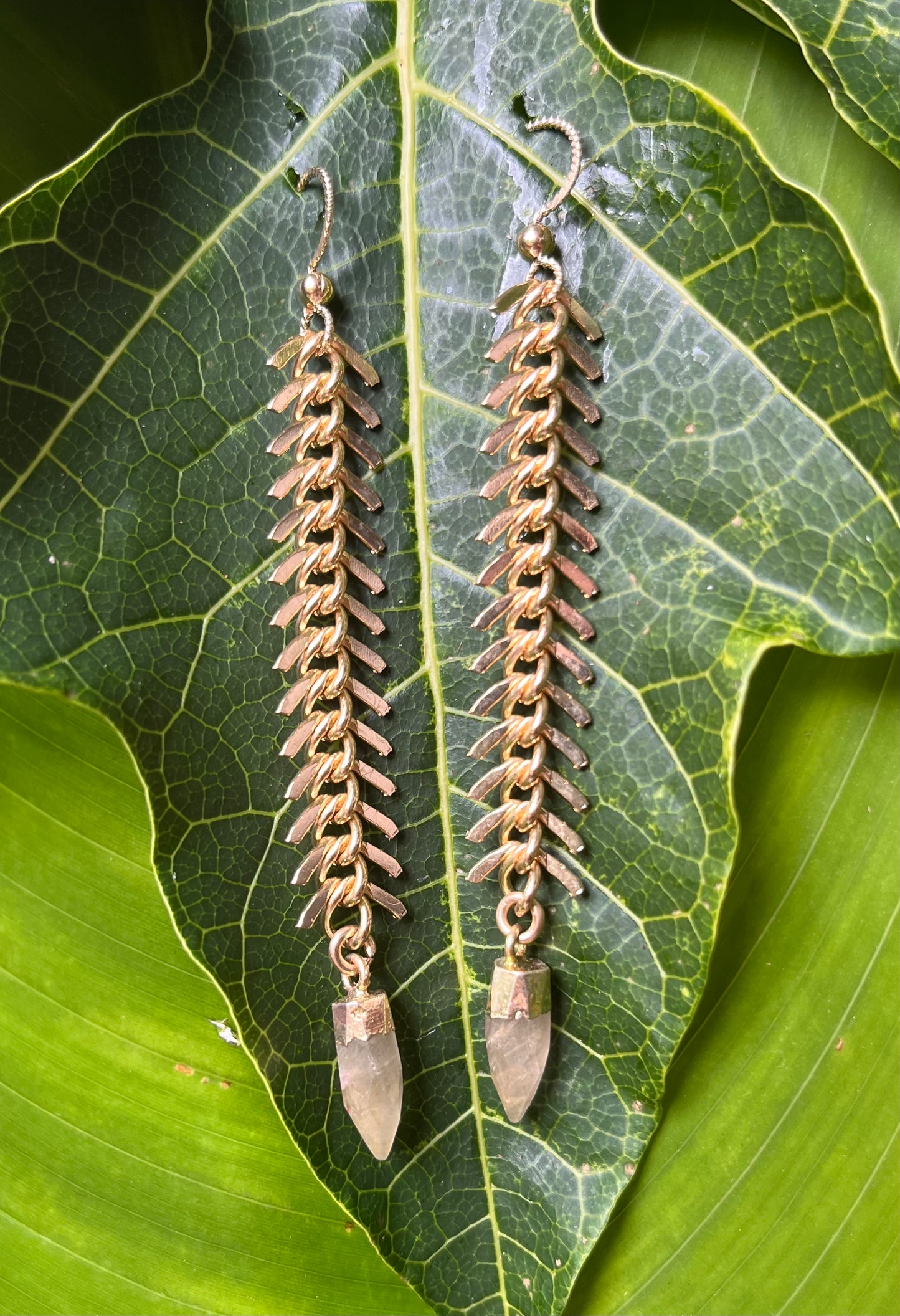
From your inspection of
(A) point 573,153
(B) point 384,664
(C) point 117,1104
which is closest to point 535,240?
(A) point 573,153

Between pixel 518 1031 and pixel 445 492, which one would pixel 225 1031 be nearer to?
pixel 518 1031

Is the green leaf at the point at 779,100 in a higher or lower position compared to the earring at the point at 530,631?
higher

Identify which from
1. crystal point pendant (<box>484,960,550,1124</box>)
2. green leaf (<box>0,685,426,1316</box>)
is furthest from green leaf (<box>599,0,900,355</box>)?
green leaf (<box>0,685,426,1316</box>)

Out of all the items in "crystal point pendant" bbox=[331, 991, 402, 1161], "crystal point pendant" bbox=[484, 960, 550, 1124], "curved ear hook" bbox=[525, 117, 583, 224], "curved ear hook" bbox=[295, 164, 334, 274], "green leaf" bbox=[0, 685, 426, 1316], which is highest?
"curved ear hook" bbox=[525, 117, 583, 224]

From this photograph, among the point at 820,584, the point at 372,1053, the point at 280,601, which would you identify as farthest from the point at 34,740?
the point at 820,584

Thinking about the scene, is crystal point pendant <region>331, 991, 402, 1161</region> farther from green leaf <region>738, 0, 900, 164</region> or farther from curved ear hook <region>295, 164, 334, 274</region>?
green leaf <region>738, 0, 900, 164</region>

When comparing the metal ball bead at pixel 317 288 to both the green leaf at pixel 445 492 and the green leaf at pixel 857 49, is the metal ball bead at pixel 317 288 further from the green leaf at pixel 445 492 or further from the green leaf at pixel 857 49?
the green leaf at pixel 857 49

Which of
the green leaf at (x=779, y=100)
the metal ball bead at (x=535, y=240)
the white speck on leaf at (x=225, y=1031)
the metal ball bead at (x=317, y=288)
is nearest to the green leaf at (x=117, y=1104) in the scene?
the white speck on leaf at (x=225, y=1031)

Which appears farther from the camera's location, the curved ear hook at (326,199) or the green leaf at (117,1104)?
the green leaf at (117,1104)
